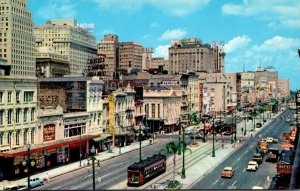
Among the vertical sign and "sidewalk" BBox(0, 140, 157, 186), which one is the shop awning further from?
the vertical sign

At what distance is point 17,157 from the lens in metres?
51.8

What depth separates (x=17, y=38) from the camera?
176875 millimetres

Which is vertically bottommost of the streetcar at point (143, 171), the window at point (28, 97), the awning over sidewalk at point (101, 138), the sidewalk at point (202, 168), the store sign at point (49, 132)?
the sidewalk at point (202, 168)

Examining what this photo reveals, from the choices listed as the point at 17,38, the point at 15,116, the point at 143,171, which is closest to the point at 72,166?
the point at 15,116

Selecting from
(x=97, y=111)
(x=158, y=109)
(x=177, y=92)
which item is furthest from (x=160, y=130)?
(x=97, y=111)

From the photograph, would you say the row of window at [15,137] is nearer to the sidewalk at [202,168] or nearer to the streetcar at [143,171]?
the streetcar at [143,171]

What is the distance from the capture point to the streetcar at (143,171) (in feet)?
154

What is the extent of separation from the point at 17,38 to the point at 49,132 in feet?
409

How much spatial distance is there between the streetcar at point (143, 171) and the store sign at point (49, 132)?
1662cm

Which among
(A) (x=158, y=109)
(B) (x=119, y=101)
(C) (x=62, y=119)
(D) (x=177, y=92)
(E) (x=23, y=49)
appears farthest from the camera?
(E) (x=23, y=49)

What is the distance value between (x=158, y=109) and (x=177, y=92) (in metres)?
12.2

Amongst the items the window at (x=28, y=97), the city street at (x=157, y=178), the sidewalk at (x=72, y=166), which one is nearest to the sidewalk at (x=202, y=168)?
the city street at (x=157, y=178)

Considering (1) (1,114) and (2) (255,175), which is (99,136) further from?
(2) (255,175)

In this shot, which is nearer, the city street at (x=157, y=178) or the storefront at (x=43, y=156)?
the city street at (x=157, y=178)
